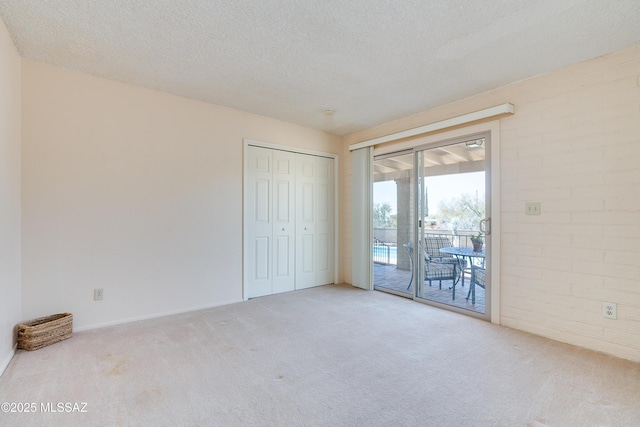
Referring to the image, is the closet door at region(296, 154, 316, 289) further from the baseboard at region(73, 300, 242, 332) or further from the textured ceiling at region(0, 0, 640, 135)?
the textured ceiling at region(0, 0, 640, 135)

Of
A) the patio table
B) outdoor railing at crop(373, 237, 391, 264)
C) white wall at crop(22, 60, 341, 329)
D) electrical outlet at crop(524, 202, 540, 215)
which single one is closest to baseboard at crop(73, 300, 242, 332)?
white wall at crop(22, 60, 341, 329)

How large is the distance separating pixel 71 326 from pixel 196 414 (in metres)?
1.81

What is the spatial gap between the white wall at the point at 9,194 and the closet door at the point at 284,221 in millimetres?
2556

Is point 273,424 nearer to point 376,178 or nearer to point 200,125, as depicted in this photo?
point 200,125

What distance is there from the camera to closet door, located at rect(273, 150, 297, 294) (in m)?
4.20

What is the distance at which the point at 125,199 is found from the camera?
303 centimetres

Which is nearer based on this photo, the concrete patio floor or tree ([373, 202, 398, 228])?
the concrete patio floor

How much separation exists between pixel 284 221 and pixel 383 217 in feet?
4.84

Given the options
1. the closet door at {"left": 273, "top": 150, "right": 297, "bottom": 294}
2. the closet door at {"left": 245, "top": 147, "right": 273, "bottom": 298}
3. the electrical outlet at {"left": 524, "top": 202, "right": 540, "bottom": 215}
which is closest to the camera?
the electrical outlet at {"left": 524, "top": 202, "right": 540, "bottom": 215}

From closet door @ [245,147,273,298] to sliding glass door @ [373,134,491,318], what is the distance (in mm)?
1622

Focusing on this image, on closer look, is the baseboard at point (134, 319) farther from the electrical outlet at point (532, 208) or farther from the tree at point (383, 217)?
the electrical outlet at point (532, 208)

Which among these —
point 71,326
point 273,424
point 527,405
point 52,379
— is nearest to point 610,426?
point 527,405

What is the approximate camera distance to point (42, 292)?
2.65m

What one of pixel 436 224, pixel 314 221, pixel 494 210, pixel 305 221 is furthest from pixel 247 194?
pixel 494 210
